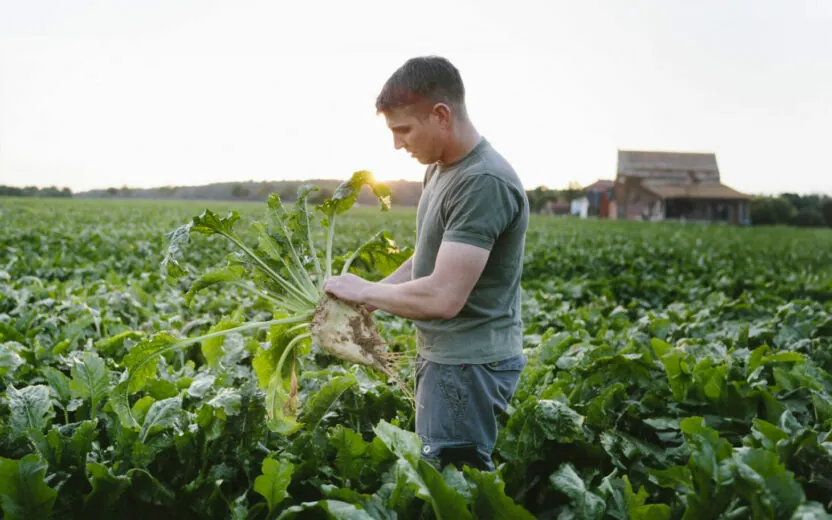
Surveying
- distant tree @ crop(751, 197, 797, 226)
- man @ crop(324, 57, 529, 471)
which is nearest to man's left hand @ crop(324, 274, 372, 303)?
man @ crop(324, 57, 529, 471)

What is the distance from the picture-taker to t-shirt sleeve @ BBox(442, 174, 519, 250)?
209cm

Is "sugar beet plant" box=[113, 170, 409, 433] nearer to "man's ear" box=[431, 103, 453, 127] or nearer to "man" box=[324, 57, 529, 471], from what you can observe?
"man" box=[324, 57, 529, 471]

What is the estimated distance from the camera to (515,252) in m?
2.33

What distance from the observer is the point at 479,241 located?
2.10 metres

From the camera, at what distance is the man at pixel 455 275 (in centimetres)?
212

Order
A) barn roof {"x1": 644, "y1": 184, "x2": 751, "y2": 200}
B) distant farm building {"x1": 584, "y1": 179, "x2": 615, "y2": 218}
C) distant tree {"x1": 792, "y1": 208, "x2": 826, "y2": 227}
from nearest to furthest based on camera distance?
barn roof {"x1": 644, "y1": 184, "x2": 751, "y2": 200}, distant tree {"x1": 792, "y1": 208, "x2": 826, "y2": 227}, distant farm building {"x1": 584, "y1": 179, "x2": 615, "y2": 218}

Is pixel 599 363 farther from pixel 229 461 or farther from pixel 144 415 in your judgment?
pixel 144 415

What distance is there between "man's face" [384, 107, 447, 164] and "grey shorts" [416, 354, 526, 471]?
791 mm

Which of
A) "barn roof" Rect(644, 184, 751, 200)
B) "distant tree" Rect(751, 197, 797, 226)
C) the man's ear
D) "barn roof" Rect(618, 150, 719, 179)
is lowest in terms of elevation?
the man's ear

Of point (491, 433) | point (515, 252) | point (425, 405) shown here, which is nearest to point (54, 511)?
point (425, 405)

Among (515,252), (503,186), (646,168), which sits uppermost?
(646,168)

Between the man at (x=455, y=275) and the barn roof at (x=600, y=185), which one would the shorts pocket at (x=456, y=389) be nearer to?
the man at (x=455, y=275)

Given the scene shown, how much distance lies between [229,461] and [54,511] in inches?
28.2

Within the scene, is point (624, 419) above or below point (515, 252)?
below
